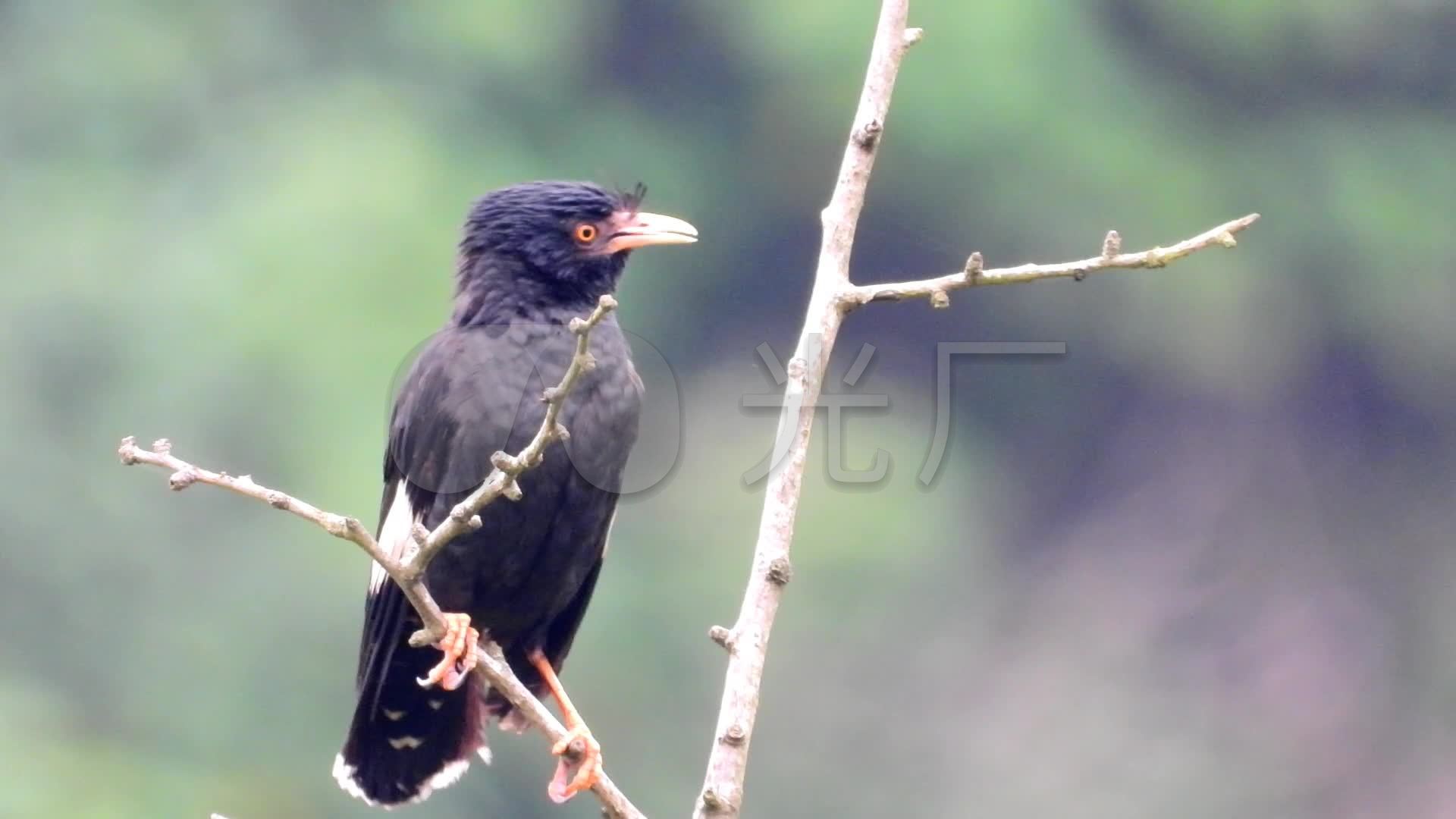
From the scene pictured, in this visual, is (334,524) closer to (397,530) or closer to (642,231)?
(397,530)

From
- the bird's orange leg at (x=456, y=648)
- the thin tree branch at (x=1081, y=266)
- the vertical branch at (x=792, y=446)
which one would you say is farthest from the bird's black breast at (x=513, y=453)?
the thin tree branch at (x=1081, y=266)

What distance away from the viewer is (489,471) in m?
4.42

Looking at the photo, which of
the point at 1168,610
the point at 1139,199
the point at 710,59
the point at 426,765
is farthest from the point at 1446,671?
the point at 426,765

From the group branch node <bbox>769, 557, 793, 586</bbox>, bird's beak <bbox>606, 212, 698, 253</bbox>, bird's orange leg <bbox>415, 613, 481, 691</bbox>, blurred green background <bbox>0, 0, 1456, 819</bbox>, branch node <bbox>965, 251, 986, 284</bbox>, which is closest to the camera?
branch node <bbox>965, 251, 986, 284</bbox>

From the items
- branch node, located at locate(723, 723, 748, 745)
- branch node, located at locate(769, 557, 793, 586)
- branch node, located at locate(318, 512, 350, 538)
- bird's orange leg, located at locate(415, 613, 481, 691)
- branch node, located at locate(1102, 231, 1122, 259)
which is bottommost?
branch node, located at locate(723, 723, 748, 745)

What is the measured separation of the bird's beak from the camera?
16.4 ft

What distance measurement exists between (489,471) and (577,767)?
70cm

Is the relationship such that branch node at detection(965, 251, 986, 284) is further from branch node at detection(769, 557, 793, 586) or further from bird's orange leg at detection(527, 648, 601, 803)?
bird's orange leg at detection(527, 648, 601, 803)

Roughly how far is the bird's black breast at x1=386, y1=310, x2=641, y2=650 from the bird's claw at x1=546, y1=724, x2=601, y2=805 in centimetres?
39

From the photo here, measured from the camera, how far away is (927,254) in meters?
14.9

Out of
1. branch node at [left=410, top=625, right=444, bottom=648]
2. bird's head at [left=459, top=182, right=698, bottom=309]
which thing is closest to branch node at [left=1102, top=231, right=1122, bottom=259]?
branch node at [left=410, top=625, right=444, bottom=648]

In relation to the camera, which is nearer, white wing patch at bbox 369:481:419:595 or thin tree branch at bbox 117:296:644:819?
thin tree branch at bbox 117:296:644:819

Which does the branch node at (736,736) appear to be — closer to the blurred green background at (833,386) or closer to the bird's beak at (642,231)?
the bird's beak at (642,231)

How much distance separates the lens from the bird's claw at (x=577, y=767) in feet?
12.8
